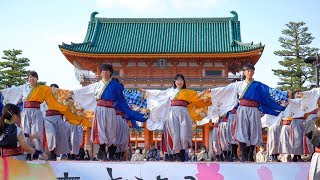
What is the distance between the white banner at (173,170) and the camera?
766 cm

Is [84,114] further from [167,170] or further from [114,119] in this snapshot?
[167,170]

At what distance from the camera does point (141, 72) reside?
1191 inches

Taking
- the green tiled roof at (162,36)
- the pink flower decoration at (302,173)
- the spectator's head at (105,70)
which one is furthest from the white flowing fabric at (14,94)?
the green tiled roof at (162,36)

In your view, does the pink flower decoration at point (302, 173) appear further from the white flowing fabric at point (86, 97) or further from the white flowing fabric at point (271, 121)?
the white flowing fabric at point (271, 121)

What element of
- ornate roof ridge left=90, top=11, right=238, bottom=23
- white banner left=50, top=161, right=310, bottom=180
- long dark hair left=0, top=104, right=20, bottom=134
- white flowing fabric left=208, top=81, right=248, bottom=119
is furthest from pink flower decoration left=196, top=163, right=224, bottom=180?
ornate roof ridge left=90, top=11, right=238, bottom=23

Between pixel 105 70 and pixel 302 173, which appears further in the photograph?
pixel 105 70

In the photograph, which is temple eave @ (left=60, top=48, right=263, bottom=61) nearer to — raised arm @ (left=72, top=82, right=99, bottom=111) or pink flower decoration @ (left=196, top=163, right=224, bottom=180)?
raised arm @ (left=72, top=82, right=99, bottom=111)

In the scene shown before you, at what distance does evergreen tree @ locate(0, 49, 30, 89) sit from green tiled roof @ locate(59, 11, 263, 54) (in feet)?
14.0

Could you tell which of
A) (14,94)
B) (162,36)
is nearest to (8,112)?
(14,94)

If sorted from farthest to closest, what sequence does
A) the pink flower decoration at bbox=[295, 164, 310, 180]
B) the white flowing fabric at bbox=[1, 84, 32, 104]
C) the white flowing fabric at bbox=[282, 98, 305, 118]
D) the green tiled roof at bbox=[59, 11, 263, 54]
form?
the green tiled roof at bbox=[59, 11, 263, 54] < the white flowing fabric at bbox=[282, 98, 305, 118] < the white flowing fabric at bbox=[1, 84, 32, 104] < the pink flower decoration at bbox=[295, 164, 310, 180]

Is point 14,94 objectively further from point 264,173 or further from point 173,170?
point 264,173

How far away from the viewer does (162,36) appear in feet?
110

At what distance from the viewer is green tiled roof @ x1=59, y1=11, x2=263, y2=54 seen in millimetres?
30938

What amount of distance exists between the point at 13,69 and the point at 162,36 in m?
10.4
